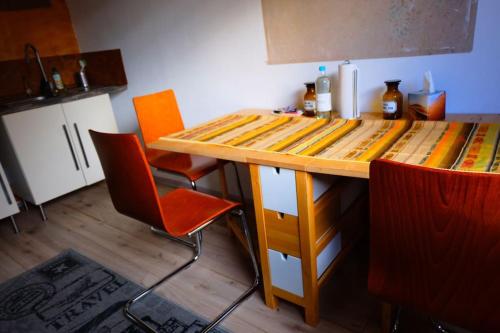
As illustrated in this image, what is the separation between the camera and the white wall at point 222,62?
4.63ft

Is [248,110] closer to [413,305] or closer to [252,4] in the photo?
[252,4]

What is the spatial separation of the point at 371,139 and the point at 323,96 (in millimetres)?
380

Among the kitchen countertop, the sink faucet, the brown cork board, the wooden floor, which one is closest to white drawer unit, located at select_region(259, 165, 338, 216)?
the wooden floor

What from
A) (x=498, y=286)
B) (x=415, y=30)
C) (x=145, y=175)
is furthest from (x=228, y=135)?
(x=498, y=286)

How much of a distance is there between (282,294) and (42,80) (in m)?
A: 2.72

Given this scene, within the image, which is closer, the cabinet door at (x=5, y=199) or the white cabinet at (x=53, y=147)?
the cabinet door at (x=5, y=199)

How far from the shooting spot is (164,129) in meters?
2.23

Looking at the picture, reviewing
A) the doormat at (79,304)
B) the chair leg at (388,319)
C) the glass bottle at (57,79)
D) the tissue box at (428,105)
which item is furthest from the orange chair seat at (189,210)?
the glass bottle at (57,79)

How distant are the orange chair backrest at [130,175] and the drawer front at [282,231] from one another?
1.38 feet

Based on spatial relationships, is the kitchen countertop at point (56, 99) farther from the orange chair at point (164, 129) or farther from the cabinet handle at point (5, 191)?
the orange chair at point (164, 129)

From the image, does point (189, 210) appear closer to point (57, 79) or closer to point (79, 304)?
point (79, 304)

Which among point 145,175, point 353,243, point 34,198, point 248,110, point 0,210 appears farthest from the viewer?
point 34,198

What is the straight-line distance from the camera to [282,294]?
149 cm

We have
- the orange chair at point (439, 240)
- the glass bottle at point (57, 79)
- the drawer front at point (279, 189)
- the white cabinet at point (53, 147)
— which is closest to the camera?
the orange chair at point (439, 240)
